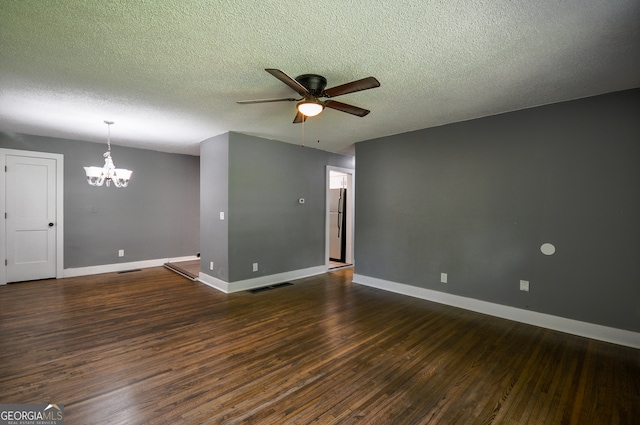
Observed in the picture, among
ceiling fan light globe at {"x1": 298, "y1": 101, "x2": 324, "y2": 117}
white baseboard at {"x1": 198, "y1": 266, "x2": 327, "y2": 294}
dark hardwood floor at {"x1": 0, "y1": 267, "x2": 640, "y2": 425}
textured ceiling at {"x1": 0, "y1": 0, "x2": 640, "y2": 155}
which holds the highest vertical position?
textured ceiling at {"x1": 0, "y1": 0, "x2": 640, "y2": 155}

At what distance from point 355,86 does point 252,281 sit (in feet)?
11.8

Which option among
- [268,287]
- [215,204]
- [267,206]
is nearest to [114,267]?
[215,204]

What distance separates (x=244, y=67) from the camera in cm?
240

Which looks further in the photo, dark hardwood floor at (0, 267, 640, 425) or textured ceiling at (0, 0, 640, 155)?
dark hardwood floor at (0, 267, 640, 425)

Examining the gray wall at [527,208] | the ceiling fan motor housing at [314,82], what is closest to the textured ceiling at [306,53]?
the ceiling fan motor housing at [314,82]

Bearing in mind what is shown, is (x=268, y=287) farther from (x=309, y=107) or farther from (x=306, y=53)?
(x=306, y=53)

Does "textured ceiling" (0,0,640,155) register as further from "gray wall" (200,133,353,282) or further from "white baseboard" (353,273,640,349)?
"white baseboard" (353,273,640,349)

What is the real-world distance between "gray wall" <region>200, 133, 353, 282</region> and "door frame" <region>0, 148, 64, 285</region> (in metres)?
2.55

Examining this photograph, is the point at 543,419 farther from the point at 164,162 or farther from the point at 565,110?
the point at 164,162

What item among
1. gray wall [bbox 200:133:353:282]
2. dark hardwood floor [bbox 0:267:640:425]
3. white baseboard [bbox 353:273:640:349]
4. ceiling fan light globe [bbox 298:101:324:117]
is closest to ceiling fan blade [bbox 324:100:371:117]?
ceiling fan light globe [bbox 298:101:324:117]

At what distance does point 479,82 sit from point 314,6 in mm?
1828

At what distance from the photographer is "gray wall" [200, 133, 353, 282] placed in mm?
4570

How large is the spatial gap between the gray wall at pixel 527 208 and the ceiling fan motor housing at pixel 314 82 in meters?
2.34

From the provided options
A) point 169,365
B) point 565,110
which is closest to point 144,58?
point 169,365
